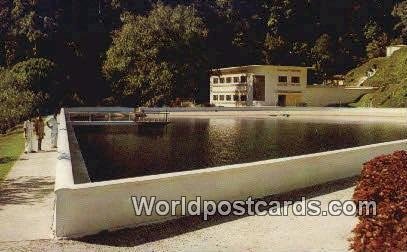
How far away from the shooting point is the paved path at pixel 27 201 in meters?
9.32

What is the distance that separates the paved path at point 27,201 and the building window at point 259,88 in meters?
55.9

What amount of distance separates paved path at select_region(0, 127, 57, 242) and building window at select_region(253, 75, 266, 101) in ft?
184

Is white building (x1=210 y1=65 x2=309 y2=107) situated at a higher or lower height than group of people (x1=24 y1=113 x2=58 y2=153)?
higher

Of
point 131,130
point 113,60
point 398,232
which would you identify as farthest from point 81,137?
point 398,232

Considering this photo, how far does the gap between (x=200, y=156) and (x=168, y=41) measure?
118ft

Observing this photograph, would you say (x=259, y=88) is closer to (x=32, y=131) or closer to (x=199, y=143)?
(x=199, y=143)

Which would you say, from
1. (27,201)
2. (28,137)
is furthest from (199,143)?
(27,201)

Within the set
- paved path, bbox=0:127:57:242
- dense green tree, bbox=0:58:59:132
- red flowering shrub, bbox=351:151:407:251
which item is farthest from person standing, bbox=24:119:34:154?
dense green tree, bbox=0:58:59:132

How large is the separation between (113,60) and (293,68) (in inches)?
1140

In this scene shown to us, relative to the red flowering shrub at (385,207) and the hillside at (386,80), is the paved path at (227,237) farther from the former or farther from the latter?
the hillside at (386,80)

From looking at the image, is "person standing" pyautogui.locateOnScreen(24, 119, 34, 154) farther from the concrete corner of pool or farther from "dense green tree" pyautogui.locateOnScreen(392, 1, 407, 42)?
"dense green tree" pyautogui.locateOnScreen(392, 1, 407, 42)

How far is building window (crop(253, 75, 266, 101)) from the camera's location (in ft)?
235

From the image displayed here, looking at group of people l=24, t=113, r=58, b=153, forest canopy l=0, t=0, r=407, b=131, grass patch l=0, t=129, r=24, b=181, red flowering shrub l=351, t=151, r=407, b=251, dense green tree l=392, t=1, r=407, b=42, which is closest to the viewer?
red flowering shrub l=351, t=151, r=407, b=251

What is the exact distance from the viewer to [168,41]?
5969 cm
